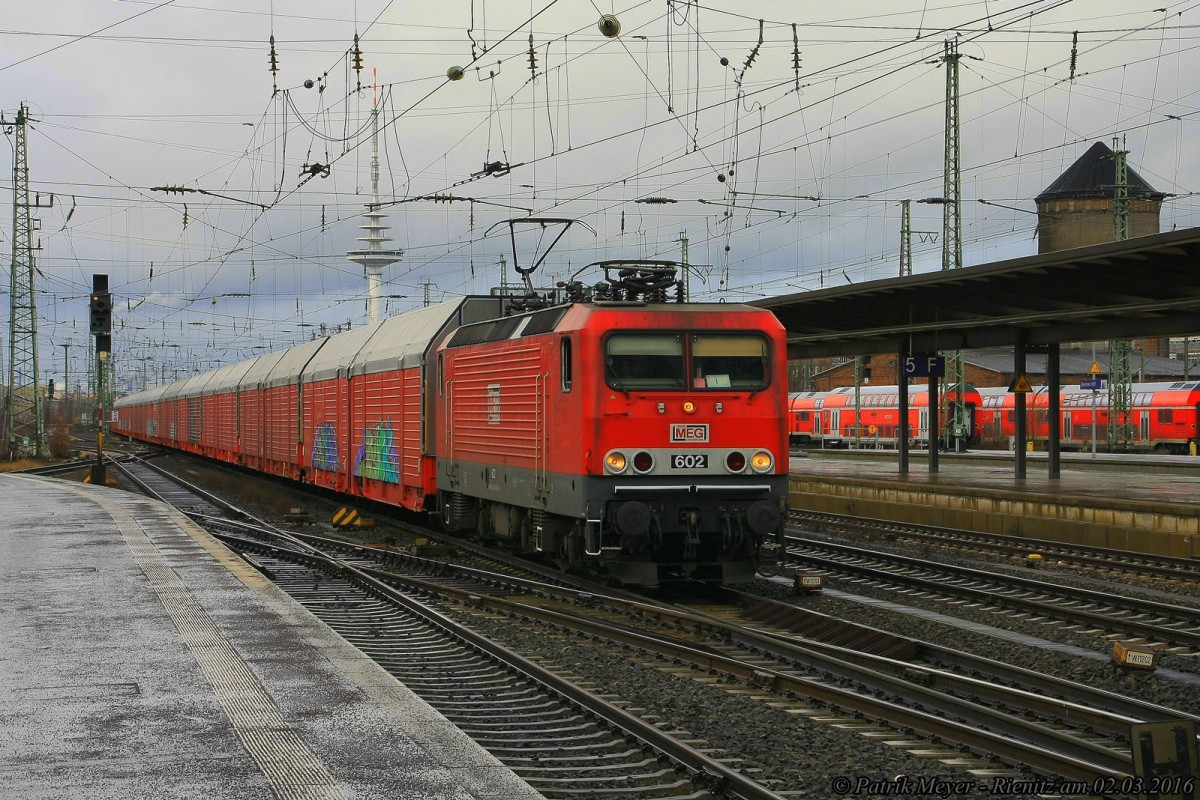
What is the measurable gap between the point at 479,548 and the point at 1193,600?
970 cm

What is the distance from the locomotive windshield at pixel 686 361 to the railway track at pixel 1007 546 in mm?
6933

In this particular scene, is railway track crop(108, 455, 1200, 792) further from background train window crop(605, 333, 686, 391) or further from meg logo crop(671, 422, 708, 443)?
background train window crop(605, 333, 686, 391)

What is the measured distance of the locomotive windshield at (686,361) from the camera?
13797 millimetres

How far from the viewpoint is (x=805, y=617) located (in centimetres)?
1264

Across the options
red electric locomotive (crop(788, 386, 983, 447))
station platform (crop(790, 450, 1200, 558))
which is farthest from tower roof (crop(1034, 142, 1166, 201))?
station platform (crop(790, 450, 1200, 558))

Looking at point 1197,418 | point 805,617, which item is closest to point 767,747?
point 805,617

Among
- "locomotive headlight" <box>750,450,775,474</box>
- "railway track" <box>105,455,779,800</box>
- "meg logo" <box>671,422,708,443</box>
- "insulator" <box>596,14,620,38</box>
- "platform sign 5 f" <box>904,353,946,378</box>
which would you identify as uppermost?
"insulator" <box>596,14,620,38</box>

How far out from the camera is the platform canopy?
21000mm

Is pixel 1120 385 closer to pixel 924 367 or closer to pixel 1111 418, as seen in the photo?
pixel 1111 418

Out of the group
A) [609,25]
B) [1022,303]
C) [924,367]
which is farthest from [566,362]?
[924,367]

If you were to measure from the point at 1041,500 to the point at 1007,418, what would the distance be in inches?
1392

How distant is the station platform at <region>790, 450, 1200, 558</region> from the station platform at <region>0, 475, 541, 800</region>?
1396 centimetres

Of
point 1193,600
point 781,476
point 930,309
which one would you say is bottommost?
point 1193,600

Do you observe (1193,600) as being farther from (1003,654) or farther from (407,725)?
(407,725)
